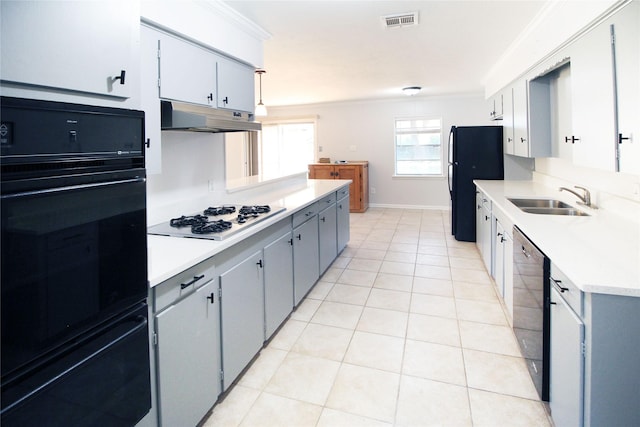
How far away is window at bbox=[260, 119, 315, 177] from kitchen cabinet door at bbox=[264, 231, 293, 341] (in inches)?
240

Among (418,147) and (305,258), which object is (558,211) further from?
(418,147)

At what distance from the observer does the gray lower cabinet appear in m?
4.46

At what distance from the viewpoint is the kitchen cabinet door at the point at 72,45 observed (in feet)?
2.94

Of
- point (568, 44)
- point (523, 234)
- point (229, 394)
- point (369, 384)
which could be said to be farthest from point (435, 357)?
point (568, 44)

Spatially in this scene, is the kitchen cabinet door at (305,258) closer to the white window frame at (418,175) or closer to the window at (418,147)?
the white window frame at (418,175)

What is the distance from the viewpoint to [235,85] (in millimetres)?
2895

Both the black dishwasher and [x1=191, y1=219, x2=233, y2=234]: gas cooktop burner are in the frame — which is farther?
Result: [x1=191, y1=219, x2=233, y2=234]: gas cooktop burner

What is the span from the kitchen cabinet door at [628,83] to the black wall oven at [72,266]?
6.66 ft

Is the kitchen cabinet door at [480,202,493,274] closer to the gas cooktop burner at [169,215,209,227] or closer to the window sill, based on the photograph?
the gas cooktop burner at [169,215,209,227]

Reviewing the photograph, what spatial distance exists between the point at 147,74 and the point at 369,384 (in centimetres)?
212

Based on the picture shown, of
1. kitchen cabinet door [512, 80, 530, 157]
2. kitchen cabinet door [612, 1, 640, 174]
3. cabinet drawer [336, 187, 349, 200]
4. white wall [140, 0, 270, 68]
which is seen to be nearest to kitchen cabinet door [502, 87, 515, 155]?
kitchen cabinet door [512, 80, 530, 157]

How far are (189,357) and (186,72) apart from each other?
1.67m

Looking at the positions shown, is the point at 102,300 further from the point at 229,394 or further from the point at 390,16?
the point at 390,16

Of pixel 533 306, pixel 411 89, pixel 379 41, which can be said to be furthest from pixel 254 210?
pixel 411 89
